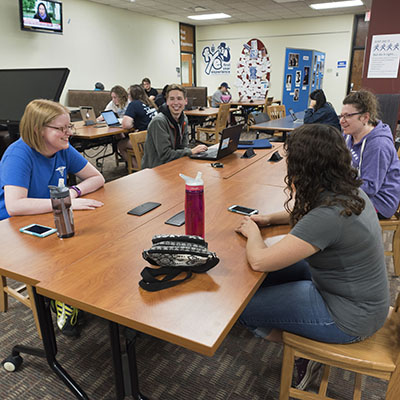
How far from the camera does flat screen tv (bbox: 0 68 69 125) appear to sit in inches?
82.7

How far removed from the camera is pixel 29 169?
1.60 m

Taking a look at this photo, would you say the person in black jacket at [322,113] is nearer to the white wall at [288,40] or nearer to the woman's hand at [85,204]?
the woman's hand at [85,204]

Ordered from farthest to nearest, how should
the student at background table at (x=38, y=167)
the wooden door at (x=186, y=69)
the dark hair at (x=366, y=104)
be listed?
the wooden door at (x=186, y=69) → the dark hair at (x=366, y=104) → the student at background table at (x=38, y=167)

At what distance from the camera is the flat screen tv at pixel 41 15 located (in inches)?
239

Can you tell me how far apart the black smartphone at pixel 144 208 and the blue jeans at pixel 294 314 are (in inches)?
24.0

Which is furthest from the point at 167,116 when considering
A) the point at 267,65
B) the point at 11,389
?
the point at 267,65

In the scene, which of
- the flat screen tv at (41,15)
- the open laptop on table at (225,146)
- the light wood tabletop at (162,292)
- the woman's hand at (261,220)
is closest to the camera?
the light wood tabletop at (162,292)

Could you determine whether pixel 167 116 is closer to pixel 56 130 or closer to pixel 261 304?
pixel 56 130

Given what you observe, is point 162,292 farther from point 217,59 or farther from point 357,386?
point 217,59

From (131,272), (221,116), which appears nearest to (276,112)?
(221,116)

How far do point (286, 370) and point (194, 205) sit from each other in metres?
0.67

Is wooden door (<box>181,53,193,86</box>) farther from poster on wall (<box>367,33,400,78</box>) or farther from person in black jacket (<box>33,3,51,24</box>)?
poster on wall (<box>367,33,400,78</box>)

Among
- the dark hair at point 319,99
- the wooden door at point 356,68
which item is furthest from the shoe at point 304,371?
the wooden door at point 356,68

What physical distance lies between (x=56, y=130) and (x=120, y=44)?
7946mm
